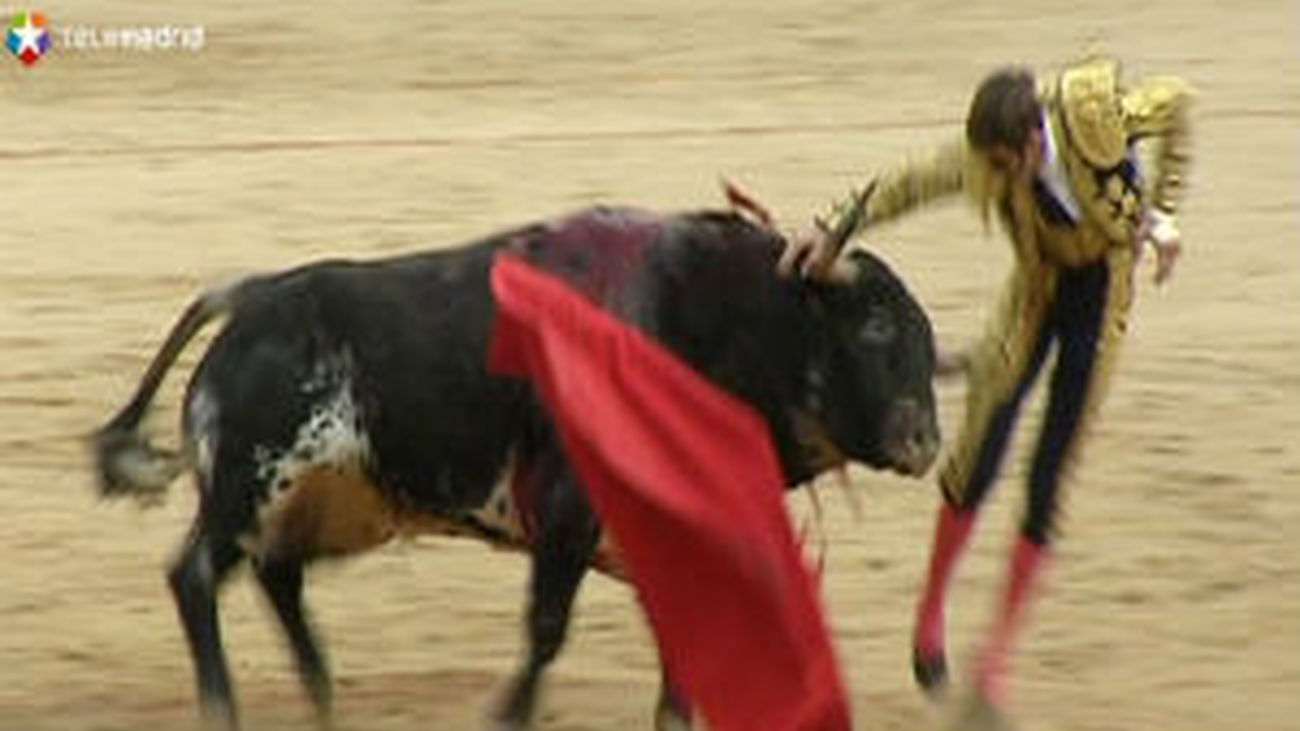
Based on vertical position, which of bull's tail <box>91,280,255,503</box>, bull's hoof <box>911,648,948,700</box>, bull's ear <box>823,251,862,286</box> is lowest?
bull's hoof <box>911,648,948,700</box>

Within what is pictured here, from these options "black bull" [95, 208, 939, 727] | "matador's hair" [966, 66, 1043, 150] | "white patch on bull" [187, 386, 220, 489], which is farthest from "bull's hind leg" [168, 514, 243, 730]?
"matador's hair" [966, 66, 1043, 150]

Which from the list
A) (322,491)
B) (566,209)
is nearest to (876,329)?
(322,491)

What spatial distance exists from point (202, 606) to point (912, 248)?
6204mm

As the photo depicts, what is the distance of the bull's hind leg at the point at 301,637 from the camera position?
20.3 feet

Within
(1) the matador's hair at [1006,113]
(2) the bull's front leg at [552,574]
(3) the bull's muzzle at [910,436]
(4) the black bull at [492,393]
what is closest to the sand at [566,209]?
(2) the bull's front leg at [552,574]

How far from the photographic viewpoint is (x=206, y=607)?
591 centimetres

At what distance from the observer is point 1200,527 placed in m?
8.08

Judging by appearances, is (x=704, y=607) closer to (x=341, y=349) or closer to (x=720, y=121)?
(x=341, y=349)

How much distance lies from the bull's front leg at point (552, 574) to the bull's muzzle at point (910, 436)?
58 centimetres

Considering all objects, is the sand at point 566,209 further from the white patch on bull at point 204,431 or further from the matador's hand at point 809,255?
the matador's hand at point 809,255

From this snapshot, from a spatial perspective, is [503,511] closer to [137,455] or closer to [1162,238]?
[137,455]

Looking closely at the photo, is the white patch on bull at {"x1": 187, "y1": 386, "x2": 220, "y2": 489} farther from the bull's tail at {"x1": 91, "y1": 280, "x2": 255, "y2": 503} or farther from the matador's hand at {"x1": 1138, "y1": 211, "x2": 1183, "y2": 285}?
the matador's hand at {"x1": 1138, "y1": 211, "x2": 1183, "y2": 285}

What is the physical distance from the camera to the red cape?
535 cm

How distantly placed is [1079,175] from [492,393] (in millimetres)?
1187
